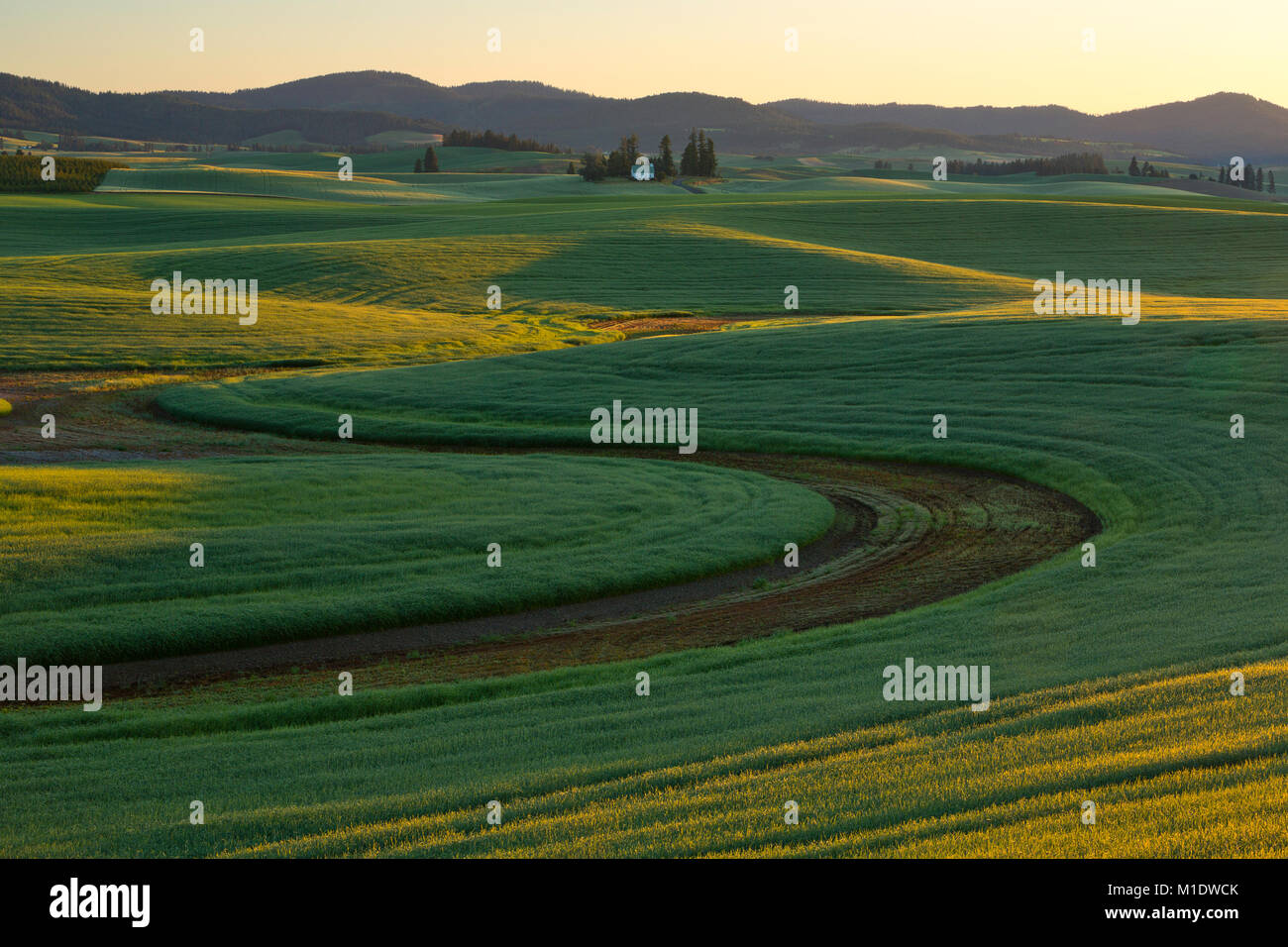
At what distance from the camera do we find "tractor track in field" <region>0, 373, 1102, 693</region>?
1664 cm

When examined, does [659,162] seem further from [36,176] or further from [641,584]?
[641,584]

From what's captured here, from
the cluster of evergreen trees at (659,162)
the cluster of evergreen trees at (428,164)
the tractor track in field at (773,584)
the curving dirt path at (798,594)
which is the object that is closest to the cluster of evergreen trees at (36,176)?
the cluster of evergreen trees at (659,162)

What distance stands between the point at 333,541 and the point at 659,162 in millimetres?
143173

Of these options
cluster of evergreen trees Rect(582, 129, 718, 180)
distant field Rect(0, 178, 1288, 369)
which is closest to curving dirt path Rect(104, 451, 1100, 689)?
distant field Rect(0, 178, 1288, 369)

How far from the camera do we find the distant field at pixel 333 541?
55.8 ft

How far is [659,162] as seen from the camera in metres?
156

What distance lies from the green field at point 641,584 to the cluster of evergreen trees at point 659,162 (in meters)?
102

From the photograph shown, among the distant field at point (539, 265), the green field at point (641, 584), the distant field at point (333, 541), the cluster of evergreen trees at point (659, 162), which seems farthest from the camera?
the cluster of evergreen trees at point (659, 162)

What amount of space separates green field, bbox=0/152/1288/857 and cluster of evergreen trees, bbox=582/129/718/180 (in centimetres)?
10239

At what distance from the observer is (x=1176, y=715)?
1012cm

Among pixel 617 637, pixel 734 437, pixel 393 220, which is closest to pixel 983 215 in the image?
pixel 393 220

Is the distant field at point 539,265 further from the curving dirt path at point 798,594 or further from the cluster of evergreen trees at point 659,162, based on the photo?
the cluster of evergreen trees at point 659,162
